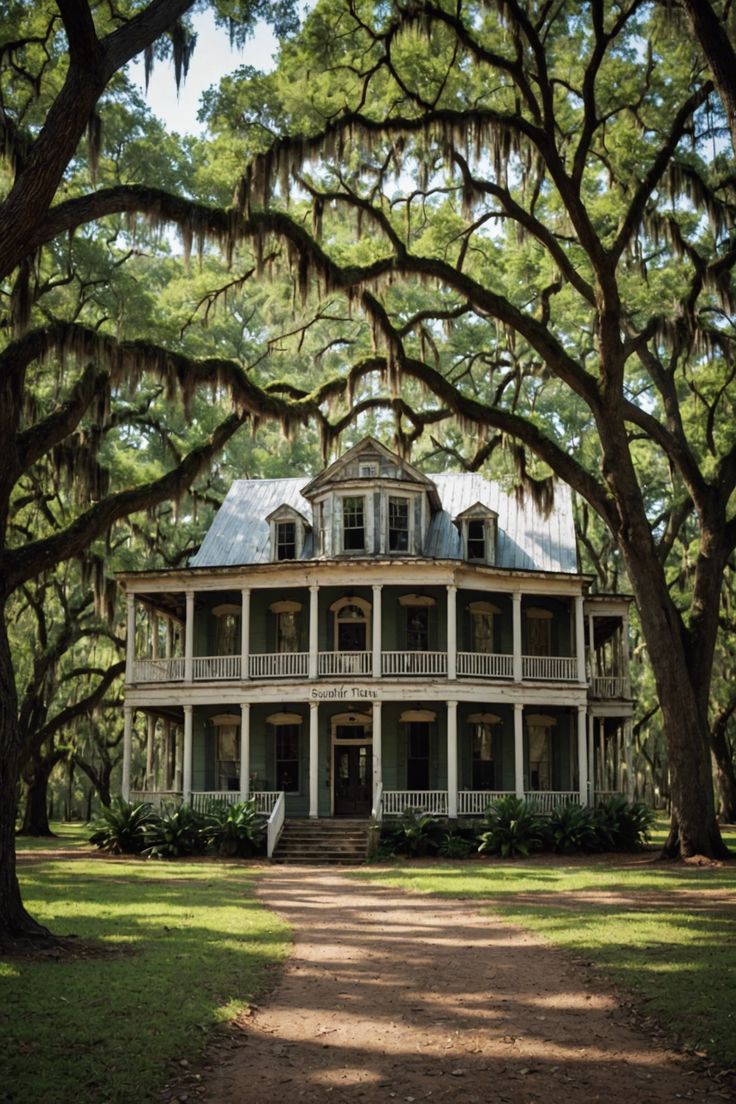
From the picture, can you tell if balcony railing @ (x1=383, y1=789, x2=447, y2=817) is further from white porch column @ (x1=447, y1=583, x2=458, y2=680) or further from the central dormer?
the central dormer

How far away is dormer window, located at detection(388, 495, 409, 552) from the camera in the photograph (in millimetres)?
28141

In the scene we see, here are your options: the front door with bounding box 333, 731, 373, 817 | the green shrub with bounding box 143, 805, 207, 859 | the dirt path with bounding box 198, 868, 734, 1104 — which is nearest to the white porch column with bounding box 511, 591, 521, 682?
the front door with bounding box 333, 731, 373, 817

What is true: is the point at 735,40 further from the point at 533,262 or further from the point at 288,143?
the point at 533,262

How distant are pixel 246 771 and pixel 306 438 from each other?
59.8 ft

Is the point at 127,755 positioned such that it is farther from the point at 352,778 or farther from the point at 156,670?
the point at 352,778

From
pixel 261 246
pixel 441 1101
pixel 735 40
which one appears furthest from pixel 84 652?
pixel 441 1101

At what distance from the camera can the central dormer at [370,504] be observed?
2780 centimetres

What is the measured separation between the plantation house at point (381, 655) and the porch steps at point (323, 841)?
917 millimetres

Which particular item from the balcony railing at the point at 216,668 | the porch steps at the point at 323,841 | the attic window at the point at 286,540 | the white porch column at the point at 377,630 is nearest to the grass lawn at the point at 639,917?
the porch steps at the point at 323,841

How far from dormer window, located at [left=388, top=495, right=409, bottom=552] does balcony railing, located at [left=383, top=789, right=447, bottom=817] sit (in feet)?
20.6

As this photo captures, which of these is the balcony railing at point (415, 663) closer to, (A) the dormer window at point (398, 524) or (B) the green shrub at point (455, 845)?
(A) the dormer window at point (398, 524)

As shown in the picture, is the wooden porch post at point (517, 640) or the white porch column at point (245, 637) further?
the white porch column at point (245, 637)

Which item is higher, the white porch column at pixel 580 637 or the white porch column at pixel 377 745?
the white porch column at pixel 580 637

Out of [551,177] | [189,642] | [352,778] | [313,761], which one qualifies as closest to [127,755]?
[189,642]
